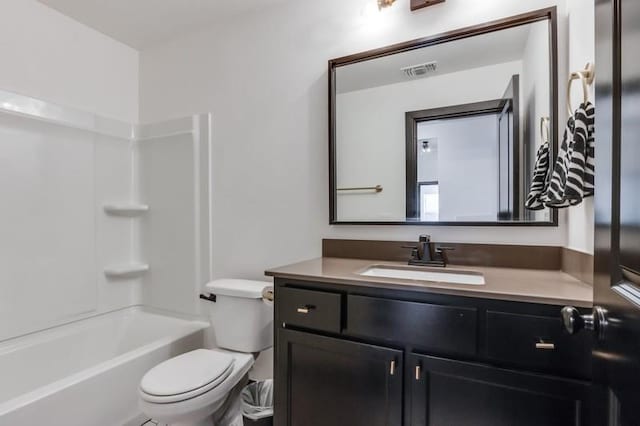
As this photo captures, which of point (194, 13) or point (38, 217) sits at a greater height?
point (194, 13)

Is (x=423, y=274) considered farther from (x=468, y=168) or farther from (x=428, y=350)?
(x=468, y=168)

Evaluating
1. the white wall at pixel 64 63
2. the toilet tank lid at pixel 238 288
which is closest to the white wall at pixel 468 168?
the toilet tank lid at pixel 238 288

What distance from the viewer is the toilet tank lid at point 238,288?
182 cm

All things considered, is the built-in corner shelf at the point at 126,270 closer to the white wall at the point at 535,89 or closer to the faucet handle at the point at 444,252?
the faucet handle at the point at 444,252

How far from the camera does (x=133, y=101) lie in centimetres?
261

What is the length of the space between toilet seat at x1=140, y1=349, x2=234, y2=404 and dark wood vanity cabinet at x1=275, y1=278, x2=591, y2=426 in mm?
351

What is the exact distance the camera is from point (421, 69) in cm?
167

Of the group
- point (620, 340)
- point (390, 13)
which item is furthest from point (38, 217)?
point (620, 340)

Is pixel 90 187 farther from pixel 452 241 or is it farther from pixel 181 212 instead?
pixel 452 241

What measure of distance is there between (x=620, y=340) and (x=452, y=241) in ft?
3.28

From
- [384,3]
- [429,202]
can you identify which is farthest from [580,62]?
[384,3]

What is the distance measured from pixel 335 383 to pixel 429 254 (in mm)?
700

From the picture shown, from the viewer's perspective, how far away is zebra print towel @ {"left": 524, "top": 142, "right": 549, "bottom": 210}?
1400 millimetres

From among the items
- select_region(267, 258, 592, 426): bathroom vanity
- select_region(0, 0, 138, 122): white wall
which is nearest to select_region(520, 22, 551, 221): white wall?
select_region(267, 258, 592, 426): bathroom vanity
